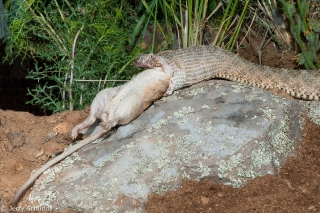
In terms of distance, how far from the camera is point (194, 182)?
149 inches

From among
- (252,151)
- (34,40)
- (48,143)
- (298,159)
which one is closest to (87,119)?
(48,143)

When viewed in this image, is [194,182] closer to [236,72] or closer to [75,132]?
[75,132]

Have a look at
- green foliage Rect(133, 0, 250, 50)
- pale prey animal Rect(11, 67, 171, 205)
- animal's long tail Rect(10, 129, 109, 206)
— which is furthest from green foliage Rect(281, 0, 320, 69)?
animal's long tail Rect(10, 129, 109, 206)

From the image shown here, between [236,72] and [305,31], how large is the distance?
1121mm

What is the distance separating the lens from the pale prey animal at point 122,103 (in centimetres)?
416

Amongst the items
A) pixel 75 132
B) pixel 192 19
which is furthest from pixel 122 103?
pixel 192 19

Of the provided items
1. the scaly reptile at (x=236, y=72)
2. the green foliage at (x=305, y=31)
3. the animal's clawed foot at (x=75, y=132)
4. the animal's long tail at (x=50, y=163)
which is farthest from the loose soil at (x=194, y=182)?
the green foliage at (x=305, y=31)

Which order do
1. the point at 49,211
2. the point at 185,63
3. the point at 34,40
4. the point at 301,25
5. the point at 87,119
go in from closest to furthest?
the point at 49,211, the point at 87,119, the point at 185,63, the point at 301,25, the point at 34,40

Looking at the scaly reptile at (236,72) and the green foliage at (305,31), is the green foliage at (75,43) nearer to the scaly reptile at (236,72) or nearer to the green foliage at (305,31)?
the scaly reptile at (236,72)

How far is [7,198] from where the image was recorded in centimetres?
382

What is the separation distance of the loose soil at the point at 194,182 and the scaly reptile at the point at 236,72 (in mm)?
689

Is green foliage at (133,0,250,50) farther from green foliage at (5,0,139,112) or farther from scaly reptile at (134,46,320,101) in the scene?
scaly reptile at (134,46,320,101)

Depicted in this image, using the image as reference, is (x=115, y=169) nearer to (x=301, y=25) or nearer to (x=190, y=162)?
(x=190, y=162)

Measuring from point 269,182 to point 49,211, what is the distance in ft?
5.24
